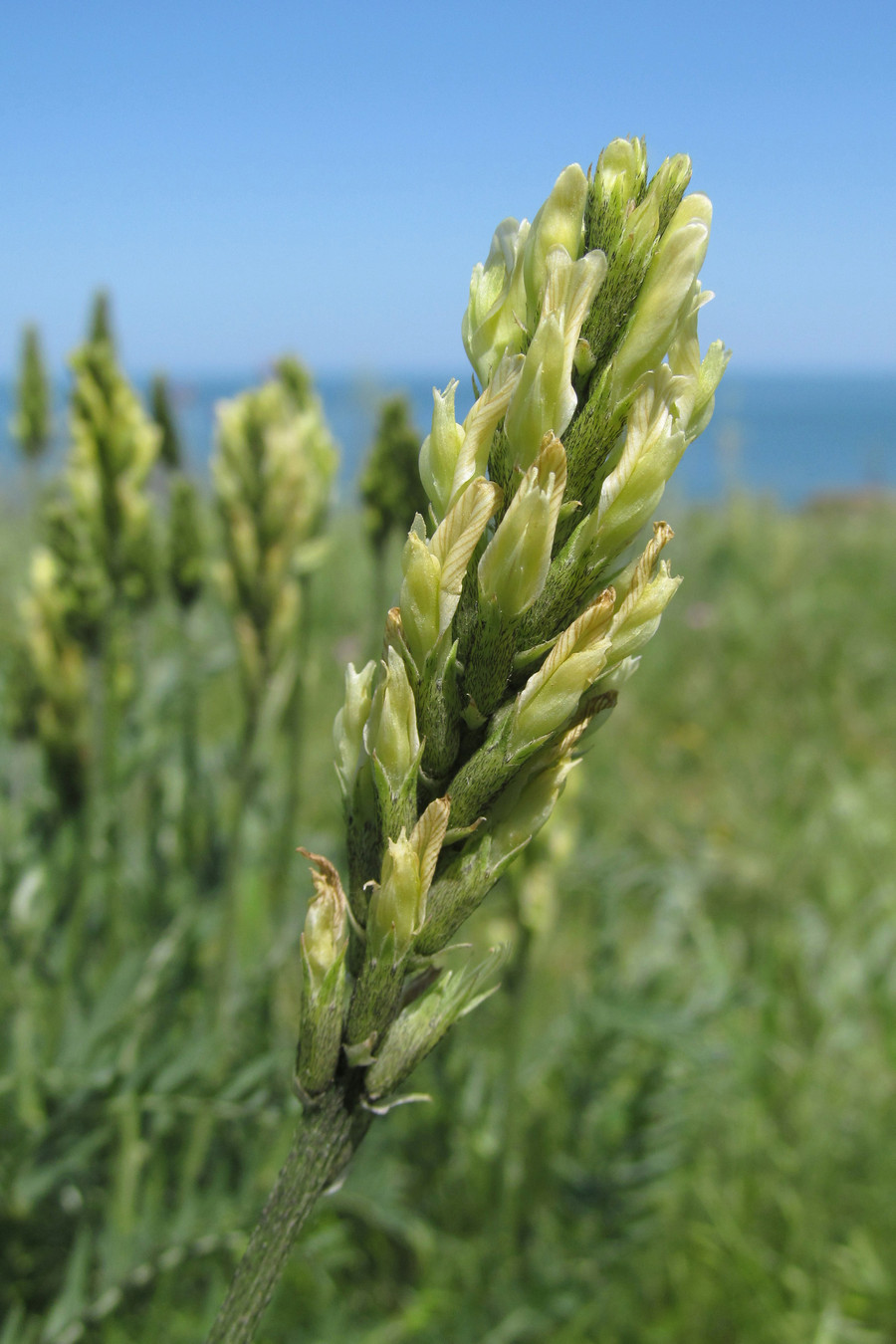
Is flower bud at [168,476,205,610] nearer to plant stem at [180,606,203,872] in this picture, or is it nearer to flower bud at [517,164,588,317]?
plant stem at [180,606,203,872]

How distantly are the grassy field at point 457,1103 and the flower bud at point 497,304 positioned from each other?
1192 millimetres

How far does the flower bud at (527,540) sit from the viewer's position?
618 millimetres

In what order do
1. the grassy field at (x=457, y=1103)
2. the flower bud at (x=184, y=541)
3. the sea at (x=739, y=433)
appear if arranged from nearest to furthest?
the grassy field at (x=457, y=1103) → the flower bud at (x=184, y=541) → the sea at (x=739, y=433)

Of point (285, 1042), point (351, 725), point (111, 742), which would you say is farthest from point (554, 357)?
point (285, 1042)

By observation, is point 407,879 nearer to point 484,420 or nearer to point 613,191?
point 484,420

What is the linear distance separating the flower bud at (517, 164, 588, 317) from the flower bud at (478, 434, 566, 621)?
13 cm

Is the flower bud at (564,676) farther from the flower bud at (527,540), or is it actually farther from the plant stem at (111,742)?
the plant stem at (111,742)

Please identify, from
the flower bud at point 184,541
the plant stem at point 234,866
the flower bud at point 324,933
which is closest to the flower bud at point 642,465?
the flower bud at point 324,933

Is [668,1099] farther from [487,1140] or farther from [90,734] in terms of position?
[90,734]

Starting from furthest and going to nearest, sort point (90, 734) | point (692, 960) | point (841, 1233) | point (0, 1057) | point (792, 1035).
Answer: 1. point (692, 960)
2. point (792, 1035)
3. point (841, 1233)
4. point (90, 734)
5. point (0, 1057)

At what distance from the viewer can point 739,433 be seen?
9.17m

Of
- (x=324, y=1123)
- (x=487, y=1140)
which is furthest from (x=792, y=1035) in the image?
(x=324, y=1123)

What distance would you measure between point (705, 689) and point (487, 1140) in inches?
153

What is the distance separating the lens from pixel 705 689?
233 inches
